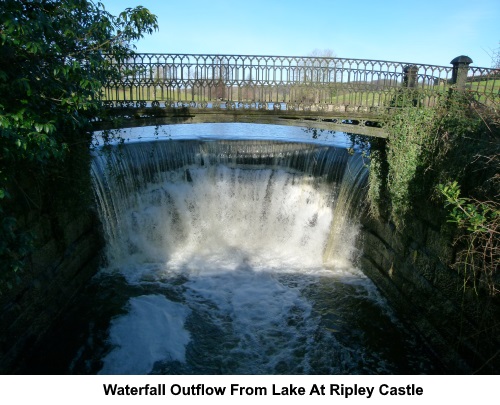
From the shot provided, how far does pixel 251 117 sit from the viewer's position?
33.9ft

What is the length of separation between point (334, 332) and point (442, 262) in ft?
8.36

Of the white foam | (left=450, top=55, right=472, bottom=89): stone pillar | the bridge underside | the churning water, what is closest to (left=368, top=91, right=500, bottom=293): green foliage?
the bridge underside

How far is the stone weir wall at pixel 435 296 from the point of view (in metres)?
6.25

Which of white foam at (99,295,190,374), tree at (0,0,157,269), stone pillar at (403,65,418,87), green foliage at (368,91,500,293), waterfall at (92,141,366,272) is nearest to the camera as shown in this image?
tree at (0,0,157,269)

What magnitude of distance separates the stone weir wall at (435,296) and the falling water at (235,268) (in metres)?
0.45

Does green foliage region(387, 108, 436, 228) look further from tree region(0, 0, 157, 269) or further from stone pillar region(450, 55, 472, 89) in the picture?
tree region(0, 0, 157, 269)

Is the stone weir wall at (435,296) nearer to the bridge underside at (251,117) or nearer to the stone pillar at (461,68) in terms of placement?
the bridge underside at (251,117)

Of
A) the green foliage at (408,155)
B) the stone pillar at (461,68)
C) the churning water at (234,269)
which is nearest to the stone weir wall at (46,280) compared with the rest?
the churning water at (234,269)

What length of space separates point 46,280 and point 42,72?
4.32 m

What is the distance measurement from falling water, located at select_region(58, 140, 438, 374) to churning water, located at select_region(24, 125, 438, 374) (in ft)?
0.10

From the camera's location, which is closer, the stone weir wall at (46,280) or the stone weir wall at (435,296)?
the stone weir wall at (435,296)

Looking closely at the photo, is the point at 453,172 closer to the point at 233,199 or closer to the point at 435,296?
the point at 435,296

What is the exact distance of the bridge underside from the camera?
32.6ft

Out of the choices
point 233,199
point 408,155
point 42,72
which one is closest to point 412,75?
point 408,155
